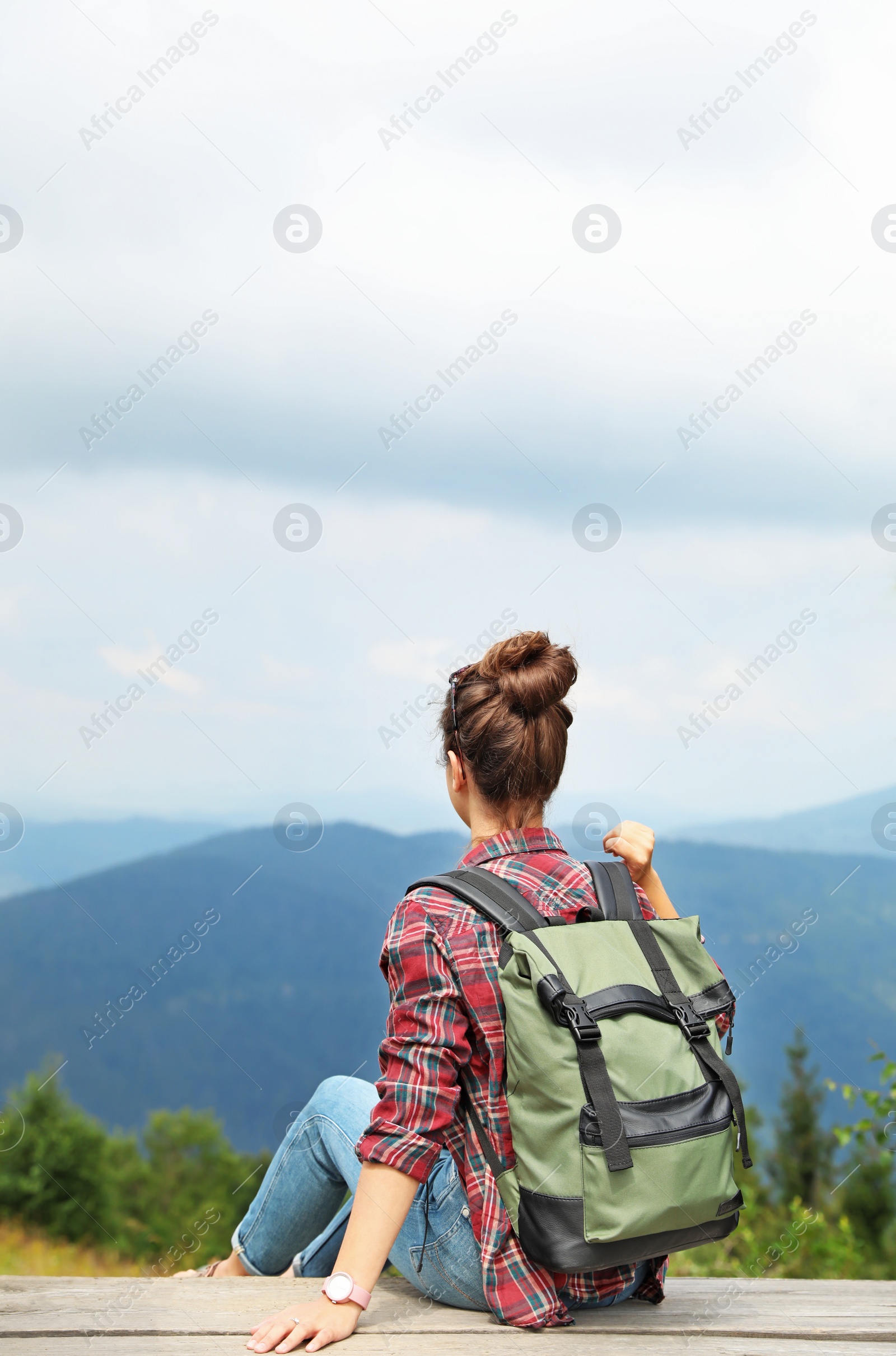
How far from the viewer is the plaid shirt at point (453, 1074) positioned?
1502 millimetres

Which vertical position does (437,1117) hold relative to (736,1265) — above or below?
above

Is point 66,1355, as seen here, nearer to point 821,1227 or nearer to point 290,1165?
point 290,1165

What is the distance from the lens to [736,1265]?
5367 millimetres

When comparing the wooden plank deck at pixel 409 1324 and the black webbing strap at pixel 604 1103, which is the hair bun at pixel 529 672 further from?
the wooden plank deck at pixel 409 1324

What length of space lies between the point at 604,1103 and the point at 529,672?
67cm

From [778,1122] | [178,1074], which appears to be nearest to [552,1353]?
[778,1122]

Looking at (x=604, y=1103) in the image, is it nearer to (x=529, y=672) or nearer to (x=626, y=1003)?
(x=626, y=1003)

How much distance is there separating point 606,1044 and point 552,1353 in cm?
45

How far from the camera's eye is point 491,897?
5.24ft

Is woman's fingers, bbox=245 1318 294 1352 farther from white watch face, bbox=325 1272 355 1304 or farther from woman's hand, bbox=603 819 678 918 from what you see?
woman's hand, bbox=603 819 678 918

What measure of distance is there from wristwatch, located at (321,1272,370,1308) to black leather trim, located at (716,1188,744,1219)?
0.53 meters

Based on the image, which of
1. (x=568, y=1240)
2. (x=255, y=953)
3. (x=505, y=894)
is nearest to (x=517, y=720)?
(x=505, y=894)

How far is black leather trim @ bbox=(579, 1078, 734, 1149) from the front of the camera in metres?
1.44

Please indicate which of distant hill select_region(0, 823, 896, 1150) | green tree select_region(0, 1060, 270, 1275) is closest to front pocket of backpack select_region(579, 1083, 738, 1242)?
green tree select_region(0, 1060, 270, 1275)
